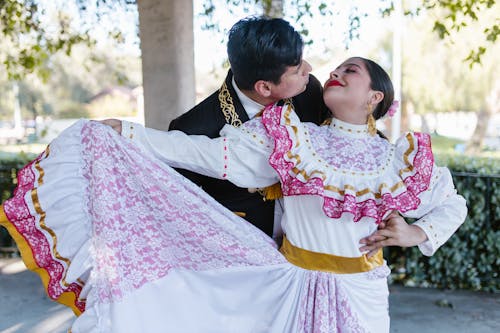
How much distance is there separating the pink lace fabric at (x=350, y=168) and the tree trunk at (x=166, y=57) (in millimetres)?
2164

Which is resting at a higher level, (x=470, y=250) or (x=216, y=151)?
(x=216, y=151)

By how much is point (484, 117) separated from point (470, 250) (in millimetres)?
17323

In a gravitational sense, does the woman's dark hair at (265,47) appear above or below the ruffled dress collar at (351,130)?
above

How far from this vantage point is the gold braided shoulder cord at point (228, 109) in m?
1.87

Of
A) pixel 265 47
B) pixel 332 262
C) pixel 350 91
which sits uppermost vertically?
pixel 265 47

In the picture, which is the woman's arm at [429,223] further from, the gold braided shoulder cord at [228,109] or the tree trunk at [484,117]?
the tree trunk at [484,117]

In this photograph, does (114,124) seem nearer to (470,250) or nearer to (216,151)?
(216,151)

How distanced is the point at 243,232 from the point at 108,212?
44 cm

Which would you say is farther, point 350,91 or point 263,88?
point 263,88

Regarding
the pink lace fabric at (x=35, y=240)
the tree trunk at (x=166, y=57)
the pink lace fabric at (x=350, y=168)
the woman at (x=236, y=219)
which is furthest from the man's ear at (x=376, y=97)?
the tree trunk at (x=166, y=57)

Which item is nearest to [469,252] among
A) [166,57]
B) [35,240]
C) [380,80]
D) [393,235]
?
→ [166,57]

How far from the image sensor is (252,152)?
1.68 meters

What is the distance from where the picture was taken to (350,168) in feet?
5.30

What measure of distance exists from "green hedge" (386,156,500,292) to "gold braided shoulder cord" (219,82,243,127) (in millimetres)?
2856
